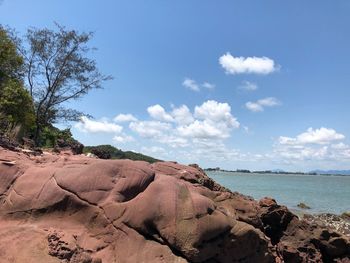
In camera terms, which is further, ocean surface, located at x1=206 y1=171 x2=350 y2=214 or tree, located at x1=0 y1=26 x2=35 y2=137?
ocean surface, located at x1=206 y1=171 x2=350 y2=214

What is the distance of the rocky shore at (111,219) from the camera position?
970 cm

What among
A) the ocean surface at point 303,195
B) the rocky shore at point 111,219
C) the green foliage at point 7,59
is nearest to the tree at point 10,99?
the green foliage at point 7,59

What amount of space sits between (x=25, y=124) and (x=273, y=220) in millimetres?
18153

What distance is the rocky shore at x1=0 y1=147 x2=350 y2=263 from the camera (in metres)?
9.70

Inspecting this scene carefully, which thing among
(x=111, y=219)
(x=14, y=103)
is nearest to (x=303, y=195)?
(x=14, y=103)

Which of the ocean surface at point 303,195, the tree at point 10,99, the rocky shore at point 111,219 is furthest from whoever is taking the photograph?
the ocean surface at point 303,195

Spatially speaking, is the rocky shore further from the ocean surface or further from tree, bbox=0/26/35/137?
the ocean surface

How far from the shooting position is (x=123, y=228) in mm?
10148

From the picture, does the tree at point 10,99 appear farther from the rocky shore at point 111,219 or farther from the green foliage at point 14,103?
the rocky shore at point 111,219

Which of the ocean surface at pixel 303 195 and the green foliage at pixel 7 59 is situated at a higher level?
the green foliage at pixel 7 59

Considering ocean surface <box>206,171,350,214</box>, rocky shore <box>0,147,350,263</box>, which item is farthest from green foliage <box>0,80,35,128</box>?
ocean surface <box>206,171,350,214</box>

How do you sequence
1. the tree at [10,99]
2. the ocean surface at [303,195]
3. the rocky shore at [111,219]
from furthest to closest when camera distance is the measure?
the ocean surface at [303,195] < the tree at [10,99] < the rocky shore at [111,219]

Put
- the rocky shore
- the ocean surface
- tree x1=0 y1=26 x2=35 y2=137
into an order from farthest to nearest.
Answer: the ocean surface
tree x1=0 y1=26 x2=35 y2=137
the rocky shore

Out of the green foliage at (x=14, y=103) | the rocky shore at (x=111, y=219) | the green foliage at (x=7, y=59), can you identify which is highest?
the green foliage at (x=7, y=59)
